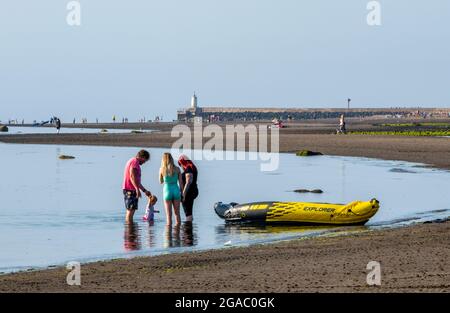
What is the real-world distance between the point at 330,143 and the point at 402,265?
190 feet

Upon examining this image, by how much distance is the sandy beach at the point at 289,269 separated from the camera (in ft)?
46.6

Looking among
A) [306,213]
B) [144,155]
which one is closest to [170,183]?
[144,155]

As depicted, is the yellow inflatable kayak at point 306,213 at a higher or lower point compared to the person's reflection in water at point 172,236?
higher

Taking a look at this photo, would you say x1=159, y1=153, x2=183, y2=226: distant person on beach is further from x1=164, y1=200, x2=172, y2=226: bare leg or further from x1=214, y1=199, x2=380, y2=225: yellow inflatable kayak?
x1=214, y1=199, x2=380, y2=225: yellow inflatable kayak

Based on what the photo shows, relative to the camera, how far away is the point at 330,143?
242ft

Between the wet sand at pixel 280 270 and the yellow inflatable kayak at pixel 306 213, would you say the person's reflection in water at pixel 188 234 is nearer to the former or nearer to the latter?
the yellow inflatable kayak at pixel 306 213

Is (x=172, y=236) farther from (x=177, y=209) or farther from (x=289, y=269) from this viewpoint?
(x=289, y=269)

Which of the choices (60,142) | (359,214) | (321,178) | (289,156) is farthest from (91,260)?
(60,142)

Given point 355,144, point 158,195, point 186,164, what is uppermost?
point 186,164

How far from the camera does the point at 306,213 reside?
25.1 metres

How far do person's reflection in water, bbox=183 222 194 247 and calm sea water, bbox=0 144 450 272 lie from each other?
0.08 ft

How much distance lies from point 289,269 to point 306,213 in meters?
9.14

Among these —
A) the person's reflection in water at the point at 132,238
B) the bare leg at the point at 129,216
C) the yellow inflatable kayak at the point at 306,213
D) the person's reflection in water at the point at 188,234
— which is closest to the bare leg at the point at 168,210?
the person's reflection in water at the point at 188,234

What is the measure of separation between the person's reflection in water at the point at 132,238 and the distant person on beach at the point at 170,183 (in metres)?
0.98
